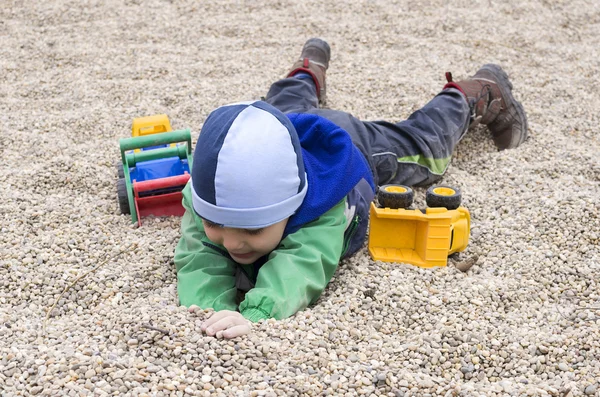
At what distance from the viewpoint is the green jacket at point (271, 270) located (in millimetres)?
2219

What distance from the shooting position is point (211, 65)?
466 cm

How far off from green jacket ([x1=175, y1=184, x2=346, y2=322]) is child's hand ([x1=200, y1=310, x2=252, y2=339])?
0.32ft

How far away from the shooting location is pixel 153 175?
3039 millimetres

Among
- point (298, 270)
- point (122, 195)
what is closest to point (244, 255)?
point (298, 270)

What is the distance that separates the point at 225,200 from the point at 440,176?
147 cm

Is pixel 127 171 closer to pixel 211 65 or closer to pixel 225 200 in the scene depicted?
pixel 225 200

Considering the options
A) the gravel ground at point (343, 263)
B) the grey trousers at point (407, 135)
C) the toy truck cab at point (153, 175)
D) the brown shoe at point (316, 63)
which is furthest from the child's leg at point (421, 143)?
the toy truck cab at point (153, 175)

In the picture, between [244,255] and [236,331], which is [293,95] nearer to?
[244,255]

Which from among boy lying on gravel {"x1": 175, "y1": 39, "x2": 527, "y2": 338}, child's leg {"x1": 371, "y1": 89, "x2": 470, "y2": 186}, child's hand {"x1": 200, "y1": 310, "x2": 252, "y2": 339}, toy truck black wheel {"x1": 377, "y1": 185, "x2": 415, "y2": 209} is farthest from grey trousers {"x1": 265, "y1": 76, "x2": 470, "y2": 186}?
child's hand {"x1": 200, "y1": 310, "x2": 252, "y2": 339}

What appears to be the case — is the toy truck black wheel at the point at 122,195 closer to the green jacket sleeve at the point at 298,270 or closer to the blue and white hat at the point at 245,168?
the blue and white hat at the point at 245,168

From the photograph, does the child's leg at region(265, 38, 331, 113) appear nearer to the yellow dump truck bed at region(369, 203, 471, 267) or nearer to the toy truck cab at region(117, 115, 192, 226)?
the toy truck cab at region(117, 115, 192, 226)

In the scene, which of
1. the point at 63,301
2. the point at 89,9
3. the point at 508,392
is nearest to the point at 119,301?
the point at 63,301

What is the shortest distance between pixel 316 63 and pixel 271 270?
201cm

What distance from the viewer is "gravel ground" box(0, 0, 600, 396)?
6.29 ft
